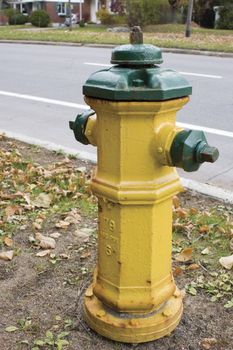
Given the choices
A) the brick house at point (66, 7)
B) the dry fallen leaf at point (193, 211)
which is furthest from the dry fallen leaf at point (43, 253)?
the brick house at point (66, 7)

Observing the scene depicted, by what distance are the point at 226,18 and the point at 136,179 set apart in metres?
28.1

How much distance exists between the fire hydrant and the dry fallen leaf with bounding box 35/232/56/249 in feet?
2.56

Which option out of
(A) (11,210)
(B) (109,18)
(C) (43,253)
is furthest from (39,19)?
(C) (43,253)

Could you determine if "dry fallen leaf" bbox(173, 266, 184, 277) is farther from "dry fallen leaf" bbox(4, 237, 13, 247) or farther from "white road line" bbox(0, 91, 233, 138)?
"white road line" bbox(0, 91, 233, 138)

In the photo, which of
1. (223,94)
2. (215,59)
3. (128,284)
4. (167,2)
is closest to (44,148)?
(128,284)

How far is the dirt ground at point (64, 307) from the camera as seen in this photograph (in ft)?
7.04

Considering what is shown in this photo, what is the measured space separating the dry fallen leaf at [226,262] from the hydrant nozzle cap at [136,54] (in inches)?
52.0

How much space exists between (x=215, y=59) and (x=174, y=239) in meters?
11.8

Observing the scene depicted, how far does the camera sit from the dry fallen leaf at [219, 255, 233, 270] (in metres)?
2.73

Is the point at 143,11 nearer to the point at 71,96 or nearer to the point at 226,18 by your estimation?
the point at 226,18

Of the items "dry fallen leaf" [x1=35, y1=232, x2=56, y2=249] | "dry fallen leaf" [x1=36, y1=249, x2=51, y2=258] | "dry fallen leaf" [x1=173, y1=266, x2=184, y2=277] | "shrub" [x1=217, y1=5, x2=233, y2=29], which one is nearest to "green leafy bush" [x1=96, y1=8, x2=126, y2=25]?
"shrub" [x1=217, y1=5, x2=233, y2=29]

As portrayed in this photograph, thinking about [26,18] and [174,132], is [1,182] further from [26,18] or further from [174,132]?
[26,18]

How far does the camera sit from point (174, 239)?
3.07 metres

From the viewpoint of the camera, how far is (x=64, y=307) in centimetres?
239
